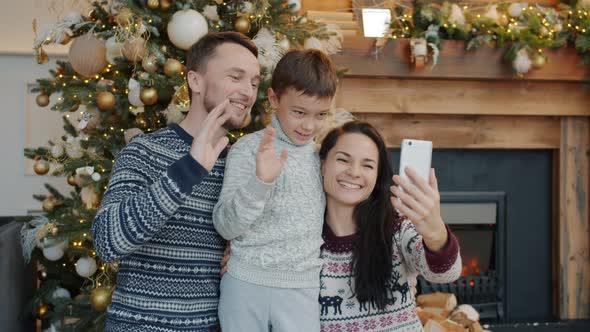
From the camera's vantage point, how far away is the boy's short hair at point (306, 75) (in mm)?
1561

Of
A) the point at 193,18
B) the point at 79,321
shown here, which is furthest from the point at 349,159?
the point at 79,321

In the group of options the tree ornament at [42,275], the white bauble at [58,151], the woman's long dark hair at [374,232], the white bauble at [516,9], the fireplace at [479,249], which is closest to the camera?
the woman's long dark hair at [374,232]

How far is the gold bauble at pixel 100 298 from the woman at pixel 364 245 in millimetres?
1000

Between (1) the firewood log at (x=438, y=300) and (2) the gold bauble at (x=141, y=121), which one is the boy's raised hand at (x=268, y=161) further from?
(1) the firewood log at (x=438, y=300)

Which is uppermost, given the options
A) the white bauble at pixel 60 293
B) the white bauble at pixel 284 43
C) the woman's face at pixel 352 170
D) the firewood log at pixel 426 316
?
the white bauble at pixel 284 43

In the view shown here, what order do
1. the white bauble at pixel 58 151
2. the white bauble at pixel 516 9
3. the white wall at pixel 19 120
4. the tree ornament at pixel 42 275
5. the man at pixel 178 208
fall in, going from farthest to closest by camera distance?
the white wall at pixel 19 120, the white bauble at pixel 516 9, the tree ornament at pixel 42 275, the white bauble at pixel 58 151, the man at pixel 178 208

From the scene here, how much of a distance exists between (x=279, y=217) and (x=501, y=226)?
7.24ft

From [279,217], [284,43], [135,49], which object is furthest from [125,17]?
[279,217]

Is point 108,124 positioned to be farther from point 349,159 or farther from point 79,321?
point 349,159

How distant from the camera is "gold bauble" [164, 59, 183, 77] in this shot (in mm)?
2186

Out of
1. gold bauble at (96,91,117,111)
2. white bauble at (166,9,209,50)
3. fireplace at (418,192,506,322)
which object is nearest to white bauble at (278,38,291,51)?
white bauble at (166,9,209,50)

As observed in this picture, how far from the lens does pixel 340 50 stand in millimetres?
3023

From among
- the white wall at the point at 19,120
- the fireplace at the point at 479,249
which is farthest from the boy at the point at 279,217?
the white wall at the point at 19,120

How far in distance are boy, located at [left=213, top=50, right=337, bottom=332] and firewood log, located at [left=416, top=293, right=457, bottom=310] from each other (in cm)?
160
